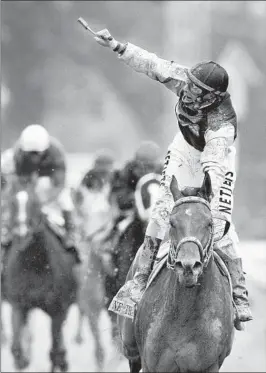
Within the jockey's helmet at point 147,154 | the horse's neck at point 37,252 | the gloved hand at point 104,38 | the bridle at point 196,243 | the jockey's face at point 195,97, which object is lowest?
the bridle at point 196,243

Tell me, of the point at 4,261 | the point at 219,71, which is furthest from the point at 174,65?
the point at 4,261

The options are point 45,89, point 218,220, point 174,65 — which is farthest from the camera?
point 45,89

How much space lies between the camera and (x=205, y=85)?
7.41 m

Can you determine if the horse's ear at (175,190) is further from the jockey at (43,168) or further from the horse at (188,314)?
the jockey at (43,168)

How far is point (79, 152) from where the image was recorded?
20031 millimetres

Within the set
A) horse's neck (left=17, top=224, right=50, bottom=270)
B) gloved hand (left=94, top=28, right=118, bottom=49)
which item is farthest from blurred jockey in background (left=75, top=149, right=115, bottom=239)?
gloved hand (left=94, top=28, right=118, bottom=49)

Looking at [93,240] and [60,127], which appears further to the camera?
[60,127]

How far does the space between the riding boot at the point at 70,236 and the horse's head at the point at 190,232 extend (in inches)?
170

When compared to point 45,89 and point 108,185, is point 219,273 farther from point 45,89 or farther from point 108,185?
point 45,89

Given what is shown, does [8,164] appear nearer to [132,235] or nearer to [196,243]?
[132,235]

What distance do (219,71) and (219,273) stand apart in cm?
132

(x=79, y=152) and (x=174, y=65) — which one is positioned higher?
(x=79, y=152)

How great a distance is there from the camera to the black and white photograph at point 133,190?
720 cm

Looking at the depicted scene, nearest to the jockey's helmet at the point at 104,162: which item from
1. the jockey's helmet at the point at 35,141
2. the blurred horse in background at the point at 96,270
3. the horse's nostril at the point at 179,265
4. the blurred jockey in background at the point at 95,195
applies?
the blurred jockey in background at the point at 95,195
